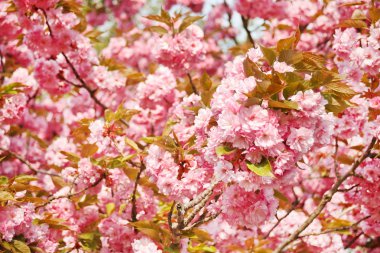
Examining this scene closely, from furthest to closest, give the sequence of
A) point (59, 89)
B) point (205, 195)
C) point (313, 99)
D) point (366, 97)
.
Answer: point (59, 89)
point (366, 97)
point (205, 195)
point (313, 99)

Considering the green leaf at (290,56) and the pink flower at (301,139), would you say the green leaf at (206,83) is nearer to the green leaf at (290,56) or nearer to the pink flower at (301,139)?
the green leaf at (290,56)

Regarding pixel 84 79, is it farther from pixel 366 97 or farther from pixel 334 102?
pixel 334 102

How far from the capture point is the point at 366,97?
3559mm

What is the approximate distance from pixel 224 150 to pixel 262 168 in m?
0.18

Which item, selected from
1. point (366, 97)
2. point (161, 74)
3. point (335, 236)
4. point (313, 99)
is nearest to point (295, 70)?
point (313, 99)

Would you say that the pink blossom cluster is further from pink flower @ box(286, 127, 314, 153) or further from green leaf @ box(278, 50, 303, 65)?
pink flower @ box(286, 127, 314, 153)

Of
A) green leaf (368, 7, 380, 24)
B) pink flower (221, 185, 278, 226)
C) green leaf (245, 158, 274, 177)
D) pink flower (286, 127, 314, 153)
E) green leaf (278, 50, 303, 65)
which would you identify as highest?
green leaf (278, 50, 303, 65)


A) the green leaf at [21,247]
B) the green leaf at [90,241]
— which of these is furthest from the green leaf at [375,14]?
the green leaf at [21,247]

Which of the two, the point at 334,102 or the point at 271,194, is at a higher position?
the point at 334,102

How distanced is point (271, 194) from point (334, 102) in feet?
1.76

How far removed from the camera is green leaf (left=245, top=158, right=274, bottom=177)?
7.23ft

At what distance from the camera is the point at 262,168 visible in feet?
7.36

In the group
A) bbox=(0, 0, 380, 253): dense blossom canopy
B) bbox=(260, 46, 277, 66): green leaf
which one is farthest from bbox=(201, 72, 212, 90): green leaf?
bbox=(260, 46, 277, 66): green leaf

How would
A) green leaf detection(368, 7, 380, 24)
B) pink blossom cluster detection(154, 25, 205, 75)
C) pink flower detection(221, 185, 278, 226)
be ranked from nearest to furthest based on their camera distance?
1. pink flower detection(221, 185, 278, 226)
2. green leaf detection(368, 7, 380, 24)
3. pink blossom cluster detection(154, 25, 205, 75)
